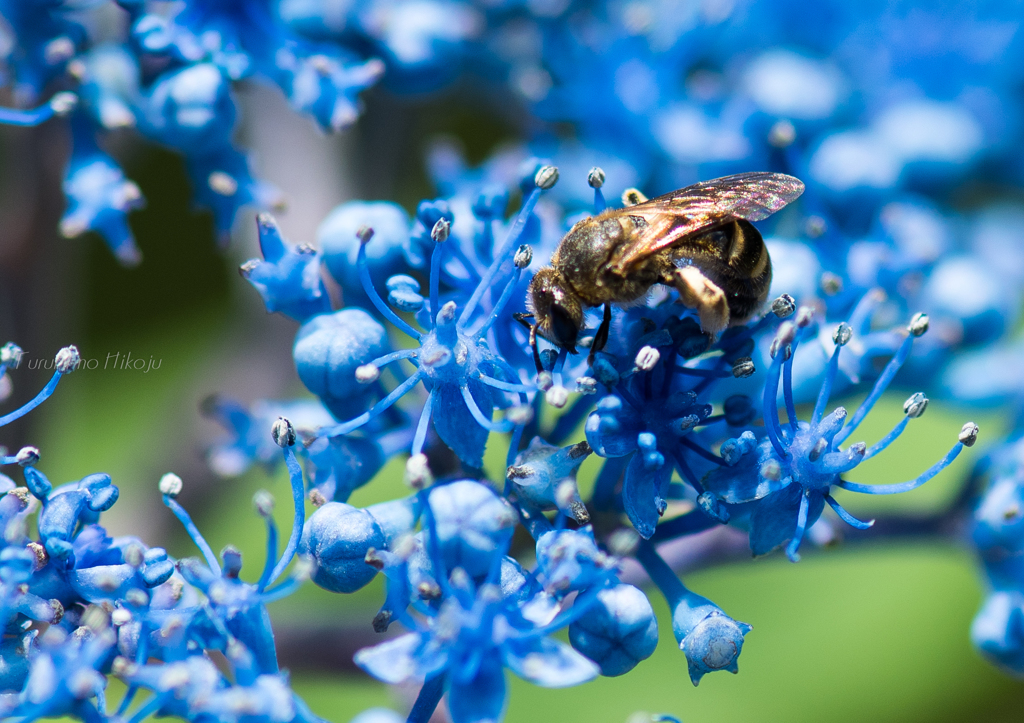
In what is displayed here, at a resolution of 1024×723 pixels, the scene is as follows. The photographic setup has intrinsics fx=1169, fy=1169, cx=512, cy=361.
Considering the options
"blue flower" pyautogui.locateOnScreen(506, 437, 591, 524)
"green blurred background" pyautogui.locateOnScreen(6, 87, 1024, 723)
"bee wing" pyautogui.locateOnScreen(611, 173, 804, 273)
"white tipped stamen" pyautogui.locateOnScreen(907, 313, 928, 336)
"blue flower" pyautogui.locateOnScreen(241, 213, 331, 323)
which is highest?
"bee wing" pyautogui.locateOnScreen(611, 173, 804, 273)

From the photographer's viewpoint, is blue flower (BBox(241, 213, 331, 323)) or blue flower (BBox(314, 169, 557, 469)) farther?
blue flower (BBox(241, 213, 331, 323))

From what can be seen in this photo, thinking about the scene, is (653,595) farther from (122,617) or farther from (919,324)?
(122,617)

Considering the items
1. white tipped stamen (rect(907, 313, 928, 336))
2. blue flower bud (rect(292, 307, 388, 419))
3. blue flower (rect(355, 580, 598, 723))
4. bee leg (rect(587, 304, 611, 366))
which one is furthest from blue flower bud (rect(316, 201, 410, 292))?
white tipped stamen (rect(907, 313, 928, 336))

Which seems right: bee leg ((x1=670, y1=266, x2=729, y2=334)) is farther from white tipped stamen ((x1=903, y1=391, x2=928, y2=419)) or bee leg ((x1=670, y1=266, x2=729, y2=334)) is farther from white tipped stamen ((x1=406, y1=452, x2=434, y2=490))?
white tipped stamen ((x1=406, y1=452, x2=434, y2=490))

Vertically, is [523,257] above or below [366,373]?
above

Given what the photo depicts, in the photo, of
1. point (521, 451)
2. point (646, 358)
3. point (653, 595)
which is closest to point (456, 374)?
point (521, 451)

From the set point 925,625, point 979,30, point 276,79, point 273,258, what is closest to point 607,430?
point 273,258

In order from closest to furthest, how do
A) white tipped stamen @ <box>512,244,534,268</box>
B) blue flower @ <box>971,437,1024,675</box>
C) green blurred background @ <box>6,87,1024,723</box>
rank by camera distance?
1. white tipped stamen @ <box>512,244,534,268</box>
2. blue flower @ <box>971,437,1024,675</box>
3. green blurred background @ <box>6,87,1024,723</box>
